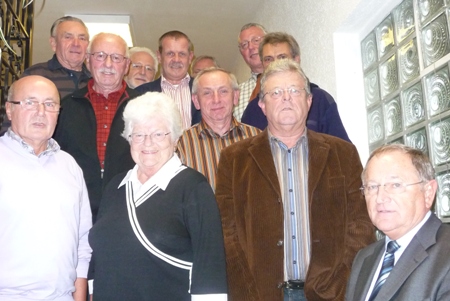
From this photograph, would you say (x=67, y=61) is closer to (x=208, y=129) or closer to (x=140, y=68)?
(x=140, y=68)

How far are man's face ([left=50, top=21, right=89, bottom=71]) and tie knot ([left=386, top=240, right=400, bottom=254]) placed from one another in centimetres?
233

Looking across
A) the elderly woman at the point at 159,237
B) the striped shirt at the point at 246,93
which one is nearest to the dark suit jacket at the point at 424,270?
the elderly woman at the point at 159,237

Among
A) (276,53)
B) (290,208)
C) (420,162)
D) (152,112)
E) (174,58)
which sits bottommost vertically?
(290,208)

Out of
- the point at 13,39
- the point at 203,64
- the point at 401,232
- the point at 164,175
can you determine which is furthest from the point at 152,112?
the point at 203,64

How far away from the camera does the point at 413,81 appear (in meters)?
2.69

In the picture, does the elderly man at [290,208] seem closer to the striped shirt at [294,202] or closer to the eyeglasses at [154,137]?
the striped shirt at [294,202]

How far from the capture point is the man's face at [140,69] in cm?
415

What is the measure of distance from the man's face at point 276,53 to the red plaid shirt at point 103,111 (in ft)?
3.06

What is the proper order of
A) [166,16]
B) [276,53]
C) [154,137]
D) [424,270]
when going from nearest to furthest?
[424,270] < [154,137] < [276,53] < [166,16]


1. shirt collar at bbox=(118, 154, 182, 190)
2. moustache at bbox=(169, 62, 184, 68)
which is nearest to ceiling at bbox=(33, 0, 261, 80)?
moustache at bbox=(169, 62, 184, 68)

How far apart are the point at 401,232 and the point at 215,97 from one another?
1.26 meters

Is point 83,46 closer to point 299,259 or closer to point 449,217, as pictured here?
point 299,259

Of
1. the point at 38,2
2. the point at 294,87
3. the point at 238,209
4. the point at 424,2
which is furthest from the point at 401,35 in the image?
the point at 38,2

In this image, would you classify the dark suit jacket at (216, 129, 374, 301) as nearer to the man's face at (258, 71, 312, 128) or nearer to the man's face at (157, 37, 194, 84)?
the man's face at (258, 71, 312, 128)
